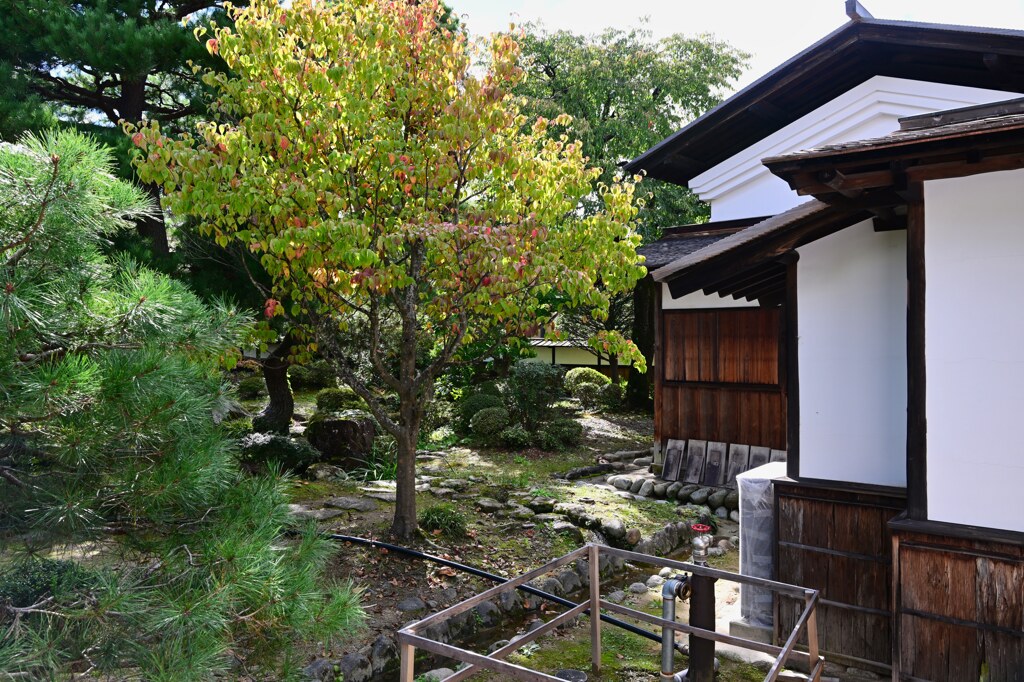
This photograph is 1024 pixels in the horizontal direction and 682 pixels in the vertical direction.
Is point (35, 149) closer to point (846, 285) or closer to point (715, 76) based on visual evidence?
point (846, 285)

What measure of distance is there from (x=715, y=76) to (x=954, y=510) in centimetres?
1788

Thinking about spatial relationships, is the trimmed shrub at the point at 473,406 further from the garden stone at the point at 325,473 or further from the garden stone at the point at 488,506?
the garden stone at the point at 488,506

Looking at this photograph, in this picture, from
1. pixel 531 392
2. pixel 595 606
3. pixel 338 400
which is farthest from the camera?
pixel 338 400

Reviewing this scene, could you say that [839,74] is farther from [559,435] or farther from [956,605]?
[559,435]

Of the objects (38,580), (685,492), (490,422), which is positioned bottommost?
(685,492)

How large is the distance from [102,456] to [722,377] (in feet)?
32.7

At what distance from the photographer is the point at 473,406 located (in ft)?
51.7

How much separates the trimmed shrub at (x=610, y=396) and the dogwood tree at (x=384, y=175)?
38.9 feet

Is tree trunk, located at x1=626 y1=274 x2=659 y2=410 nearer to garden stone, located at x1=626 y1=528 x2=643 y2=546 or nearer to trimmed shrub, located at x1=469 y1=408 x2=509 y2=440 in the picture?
trimmed shrub, located at x1=469 y1=408 x2=509 y2=440

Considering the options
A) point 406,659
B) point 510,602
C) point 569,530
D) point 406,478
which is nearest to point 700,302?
point 569,530

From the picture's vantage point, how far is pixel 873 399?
5.54 metres

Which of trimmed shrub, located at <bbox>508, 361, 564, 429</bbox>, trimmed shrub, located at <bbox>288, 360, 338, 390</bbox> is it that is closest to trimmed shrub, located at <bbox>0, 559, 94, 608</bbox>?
trimmed shrub, located at <bbox>508, 361, 564, 429</bbox>

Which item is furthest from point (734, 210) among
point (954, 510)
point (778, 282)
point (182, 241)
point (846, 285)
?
point (182, 241)

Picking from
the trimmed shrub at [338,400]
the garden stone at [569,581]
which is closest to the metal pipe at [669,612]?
the garden stone at [569,581]
